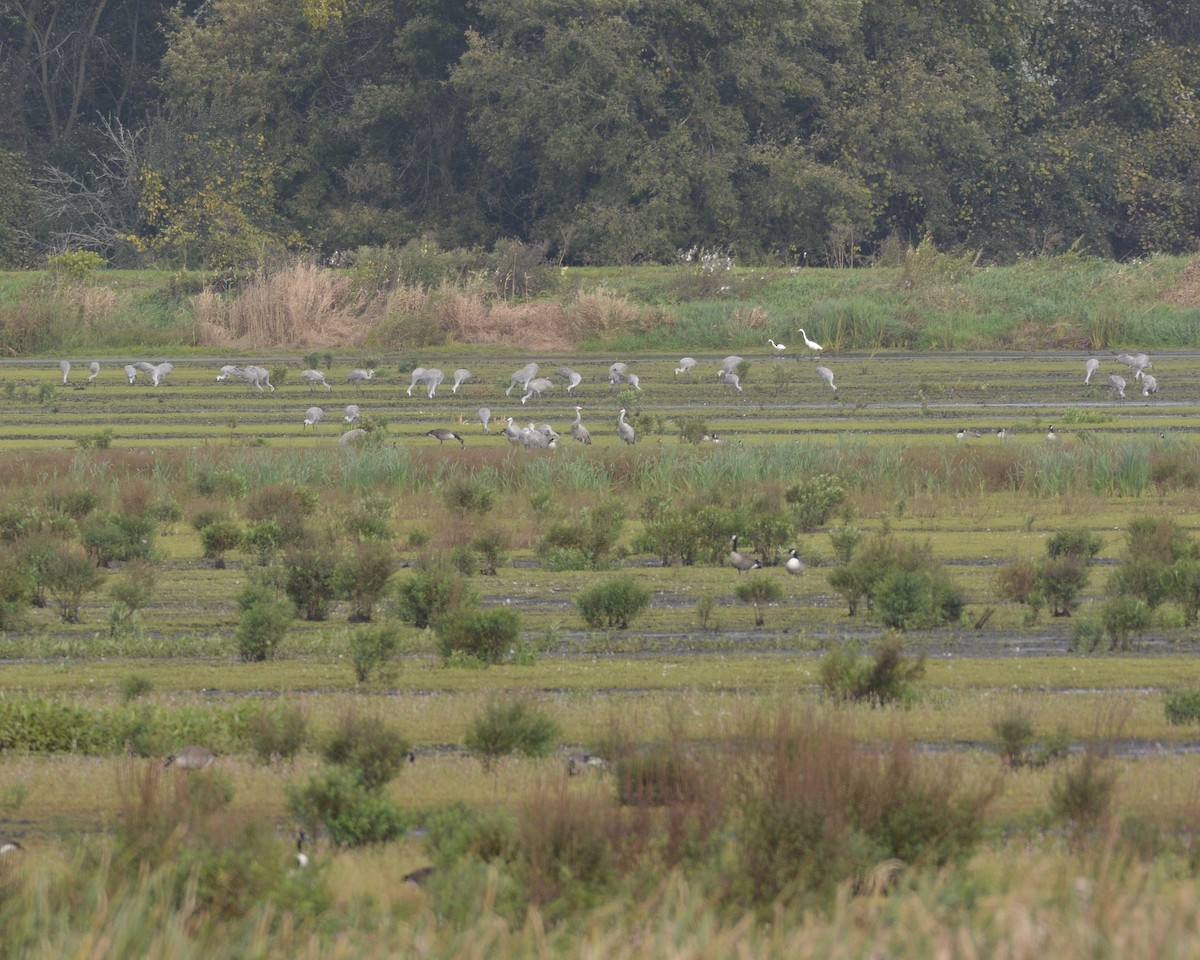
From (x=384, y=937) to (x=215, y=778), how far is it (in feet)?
8.83

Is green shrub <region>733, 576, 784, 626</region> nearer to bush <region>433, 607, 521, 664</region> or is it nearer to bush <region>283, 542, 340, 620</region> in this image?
bush <region>433, 607, 521, 664</region>

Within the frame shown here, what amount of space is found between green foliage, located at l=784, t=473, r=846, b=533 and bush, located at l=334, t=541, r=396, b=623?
637 cm

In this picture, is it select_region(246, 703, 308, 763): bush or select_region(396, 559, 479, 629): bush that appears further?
select_region(396, 559, 479, 629): bush

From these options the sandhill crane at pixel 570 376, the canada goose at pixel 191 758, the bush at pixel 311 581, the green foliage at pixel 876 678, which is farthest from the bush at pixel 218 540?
the sandhill crane at pixel 570 376

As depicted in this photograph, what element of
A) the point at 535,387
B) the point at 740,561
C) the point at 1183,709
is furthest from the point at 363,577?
the point at 535,387

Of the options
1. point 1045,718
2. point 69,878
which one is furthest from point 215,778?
point 1045,718

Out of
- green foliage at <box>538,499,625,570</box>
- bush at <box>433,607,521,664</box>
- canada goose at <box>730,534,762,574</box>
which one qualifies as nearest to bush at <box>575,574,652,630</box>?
bush at <box>433,607,521,664</box>

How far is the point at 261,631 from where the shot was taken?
47.4ft

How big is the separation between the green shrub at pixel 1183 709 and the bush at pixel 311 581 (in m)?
7.60

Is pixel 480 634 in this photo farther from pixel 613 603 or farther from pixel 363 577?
pixel 363 577

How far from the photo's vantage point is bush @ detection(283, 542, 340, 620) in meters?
16.8

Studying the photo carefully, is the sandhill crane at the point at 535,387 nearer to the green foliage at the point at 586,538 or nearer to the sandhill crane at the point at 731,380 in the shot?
the sandhill crane at the point at 731,380

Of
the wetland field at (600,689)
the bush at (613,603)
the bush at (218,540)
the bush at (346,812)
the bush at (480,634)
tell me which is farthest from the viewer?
the bush at (218,540)

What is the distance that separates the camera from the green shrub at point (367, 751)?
9.77m
